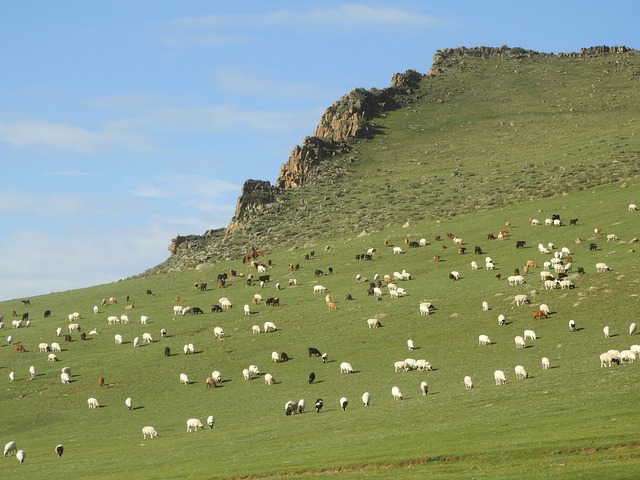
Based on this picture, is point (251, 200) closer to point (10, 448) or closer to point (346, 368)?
point (346, 368)

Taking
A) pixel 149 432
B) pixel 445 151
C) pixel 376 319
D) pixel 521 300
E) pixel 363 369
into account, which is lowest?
pixel 149 432

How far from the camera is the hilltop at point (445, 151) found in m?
104

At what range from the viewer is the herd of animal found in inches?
1786

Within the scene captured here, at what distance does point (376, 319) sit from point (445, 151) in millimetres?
66291

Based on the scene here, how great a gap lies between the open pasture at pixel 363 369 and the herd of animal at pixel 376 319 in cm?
50

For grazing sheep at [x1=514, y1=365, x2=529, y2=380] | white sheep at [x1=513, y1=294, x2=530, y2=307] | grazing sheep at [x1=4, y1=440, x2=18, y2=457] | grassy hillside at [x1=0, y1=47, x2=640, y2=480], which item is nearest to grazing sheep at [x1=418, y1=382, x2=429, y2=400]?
grassy hillside at [x1=0, y1=47, x2=640, y2=480]

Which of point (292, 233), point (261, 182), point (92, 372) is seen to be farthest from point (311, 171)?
point (92, 372)

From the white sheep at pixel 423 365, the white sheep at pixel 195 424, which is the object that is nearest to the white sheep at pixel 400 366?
the white sheep at pixel 423 365

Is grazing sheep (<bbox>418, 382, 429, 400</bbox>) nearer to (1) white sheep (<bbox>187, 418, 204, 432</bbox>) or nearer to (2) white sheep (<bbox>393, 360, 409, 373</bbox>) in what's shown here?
(2) white sheep (<bbox>393, 360, 409, 373</bbox>)

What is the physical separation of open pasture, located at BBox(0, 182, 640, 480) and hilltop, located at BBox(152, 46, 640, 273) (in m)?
8.56

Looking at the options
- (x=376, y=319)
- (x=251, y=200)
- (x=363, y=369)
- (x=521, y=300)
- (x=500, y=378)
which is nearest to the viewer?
(x=500, y=378)

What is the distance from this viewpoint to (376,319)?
63.3 m

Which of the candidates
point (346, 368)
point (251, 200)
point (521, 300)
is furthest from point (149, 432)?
point (251, 200)

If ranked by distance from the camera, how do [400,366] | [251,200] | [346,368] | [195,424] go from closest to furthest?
[195,424] → [400,366] → [346,368] → [251,200]
